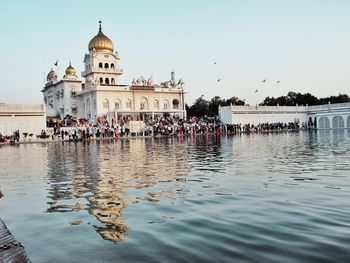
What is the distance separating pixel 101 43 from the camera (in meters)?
84.8

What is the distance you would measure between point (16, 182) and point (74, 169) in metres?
3.38

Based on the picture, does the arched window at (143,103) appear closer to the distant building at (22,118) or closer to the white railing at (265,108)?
the white railing at (265,108)

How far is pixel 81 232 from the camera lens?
672cm

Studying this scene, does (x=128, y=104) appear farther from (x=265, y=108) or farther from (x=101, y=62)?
(x=265, y=108)

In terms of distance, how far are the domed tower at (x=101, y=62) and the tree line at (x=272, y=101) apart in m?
27.3

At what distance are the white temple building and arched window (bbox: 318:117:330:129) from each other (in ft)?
86.6

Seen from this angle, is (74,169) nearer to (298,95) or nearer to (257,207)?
(257,207)

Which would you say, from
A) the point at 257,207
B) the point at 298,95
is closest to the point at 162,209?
the point at 257,207

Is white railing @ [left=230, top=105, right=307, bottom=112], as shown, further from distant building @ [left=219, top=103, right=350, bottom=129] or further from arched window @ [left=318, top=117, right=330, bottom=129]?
arched window @ [left=318, top=117, right=330, bottom=129]

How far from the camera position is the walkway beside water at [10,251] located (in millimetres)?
4688

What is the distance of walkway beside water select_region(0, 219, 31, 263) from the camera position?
4.69 m

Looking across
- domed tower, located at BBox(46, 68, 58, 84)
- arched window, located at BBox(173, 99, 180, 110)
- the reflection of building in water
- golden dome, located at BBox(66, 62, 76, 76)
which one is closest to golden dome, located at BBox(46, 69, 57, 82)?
domed tower, located at BBox(46, 68, 58, 84)

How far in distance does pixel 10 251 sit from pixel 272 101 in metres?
116

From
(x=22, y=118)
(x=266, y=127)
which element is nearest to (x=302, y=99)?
(x=266, y=127)
